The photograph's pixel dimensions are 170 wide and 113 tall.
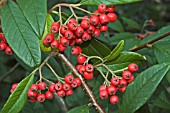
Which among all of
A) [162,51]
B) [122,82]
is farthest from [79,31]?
[162,51]

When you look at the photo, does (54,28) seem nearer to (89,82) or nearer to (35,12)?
(35,12)

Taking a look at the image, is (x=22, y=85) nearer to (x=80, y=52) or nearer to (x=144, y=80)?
(x=80, y=52)

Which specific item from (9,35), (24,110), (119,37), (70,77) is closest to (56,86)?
(70,77)

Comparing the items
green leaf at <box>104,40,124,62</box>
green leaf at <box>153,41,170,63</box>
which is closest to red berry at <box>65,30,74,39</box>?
green leaf at <box>104,40,124,62</box>

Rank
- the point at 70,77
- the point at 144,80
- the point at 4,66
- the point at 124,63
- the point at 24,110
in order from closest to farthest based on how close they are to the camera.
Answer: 1. the point at 144,80
2. the point at 70,77
3. the point at 124,63
4. the point at 24,110
5. the point at 4,66

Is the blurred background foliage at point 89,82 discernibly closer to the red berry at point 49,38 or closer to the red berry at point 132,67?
the red berry at point 132,67

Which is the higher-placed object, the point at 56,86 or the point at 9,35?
the point at 9,35
